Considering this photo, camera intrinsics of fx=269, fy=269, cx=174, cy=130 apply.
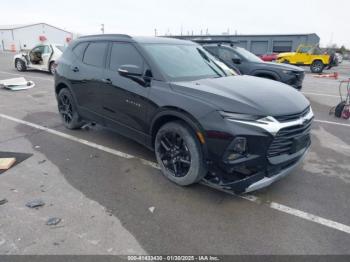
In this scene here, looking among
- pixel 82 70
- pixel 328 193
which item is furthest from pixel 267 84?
pixel 82 70

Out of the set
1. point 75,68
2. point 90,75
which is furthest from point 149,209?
point 75,68

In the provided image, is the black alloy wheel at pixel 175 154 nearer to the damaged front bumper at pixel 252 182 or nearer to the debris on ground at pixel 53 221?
the damaged front bumper at pixel 252 182

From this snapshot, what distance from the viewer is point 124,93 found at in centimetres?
393

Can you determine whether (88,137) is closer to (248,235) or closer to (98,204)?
(98,204)

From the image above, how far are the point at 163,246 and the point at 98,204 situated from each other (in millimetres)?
1020

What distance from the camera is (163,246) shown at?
2.51 metres

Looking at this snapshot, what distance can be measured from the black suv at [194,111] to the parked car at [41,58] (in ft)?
33.1

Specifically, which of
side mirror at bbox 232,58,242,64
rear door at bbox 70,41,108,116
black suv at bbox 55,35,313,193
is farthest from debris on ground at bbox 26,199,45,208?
side mirror at bbox 232,58,242,64

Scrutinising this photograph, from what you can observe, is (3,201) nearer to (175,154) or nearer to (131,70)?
(175,154)

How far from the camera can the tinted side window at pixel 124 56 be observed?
385cm

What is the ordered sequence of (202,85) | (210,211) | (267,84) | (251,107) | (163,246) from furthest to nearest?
(267,84), (202,85), (210,211), (251,107), (163,246)

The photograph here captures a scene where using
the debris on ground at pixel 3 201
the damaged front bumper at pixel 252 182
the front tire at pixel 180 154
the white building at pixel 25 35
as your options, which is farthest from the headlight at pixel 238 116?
the white building at pixel 25 35

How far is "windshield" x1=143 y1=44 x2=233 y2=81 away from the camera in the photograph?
365cm

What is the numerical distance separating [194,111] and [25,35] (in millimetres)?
62583
